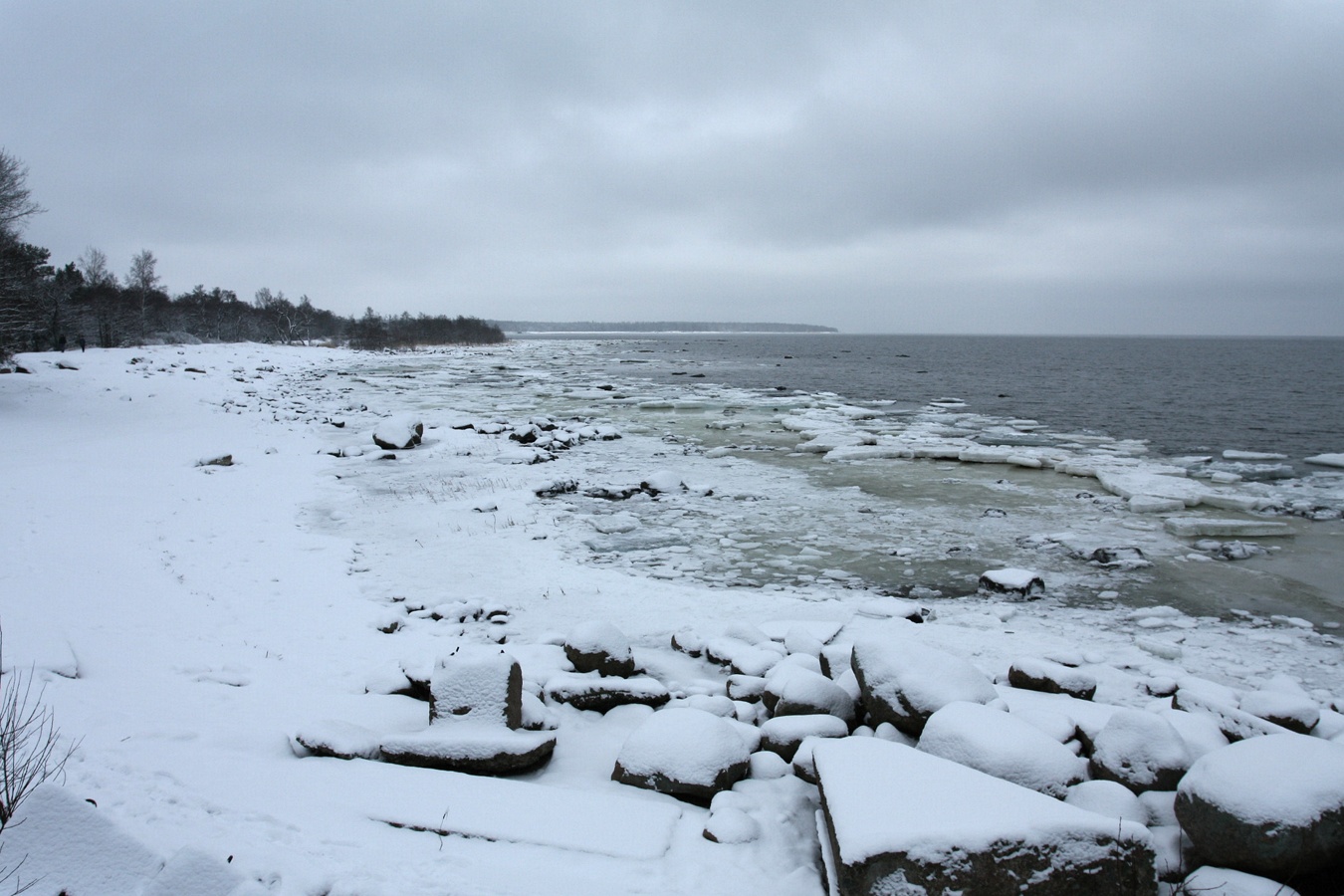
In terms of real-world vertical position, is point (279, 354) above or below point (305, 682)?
above

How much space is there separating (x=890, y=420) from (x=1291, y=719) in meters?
Result: 21.4

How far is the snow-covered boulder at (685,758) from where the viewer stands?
4066mm

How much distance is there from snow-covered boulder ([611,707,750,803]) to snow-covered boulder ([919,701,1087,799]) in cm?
116

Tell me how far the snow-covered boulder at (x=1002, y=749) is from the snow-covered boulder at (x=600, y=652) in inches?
99.8

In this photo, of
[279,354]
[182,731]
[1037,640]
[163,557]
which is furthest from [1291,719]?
[279,354]

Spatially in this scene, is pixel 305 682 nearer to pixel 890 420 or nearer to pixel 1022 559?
pixel 1022 559

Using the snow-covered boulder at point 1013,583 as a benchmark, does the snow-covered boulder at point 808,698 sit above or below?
above

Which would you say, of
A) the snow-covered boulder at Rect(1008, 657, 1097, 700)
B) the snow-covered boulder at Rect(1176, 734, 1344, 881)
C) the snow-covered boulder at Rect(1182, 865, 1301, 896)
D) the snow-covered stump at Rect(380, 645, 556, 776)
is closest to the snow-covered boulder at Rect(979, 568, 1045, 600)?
the snow-covered boulder at Rect(1008, 657, 1097, 700)

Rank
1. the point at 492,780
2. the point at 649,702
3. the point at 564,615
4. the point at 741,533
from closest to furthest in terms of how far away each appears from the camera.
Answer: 1. the point at 492,780
2. the point at 649,702
3. the point at 564,615
4. the point at 741,533

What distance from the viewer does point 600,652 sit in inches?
228

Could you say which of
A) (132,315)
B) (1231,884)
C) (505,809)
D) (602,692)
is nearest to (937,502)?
(602,692)

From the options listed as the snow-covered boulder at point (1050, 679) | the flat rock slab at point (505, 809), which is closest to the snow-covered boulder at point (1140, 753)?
the snow-covered boulder at point (1050, 679)

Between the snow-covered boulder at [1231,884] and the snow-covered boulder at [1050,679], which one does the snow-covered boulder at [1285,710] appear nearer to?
the snow-covered boulder at [1050,679]

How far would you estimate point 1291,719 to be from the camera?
481 cm
